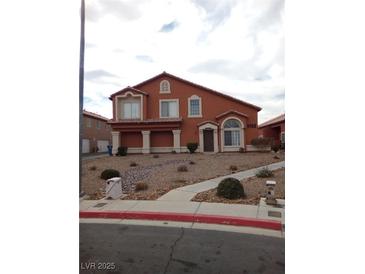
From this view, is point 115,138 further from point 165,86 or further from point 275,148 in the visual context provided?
point 275,148

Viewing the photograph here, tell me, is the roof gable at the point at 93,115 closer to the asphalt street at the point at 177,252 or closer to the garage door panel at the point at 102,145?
the garage door panel at the point at 102,145

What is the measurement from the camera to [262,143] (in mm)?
4461

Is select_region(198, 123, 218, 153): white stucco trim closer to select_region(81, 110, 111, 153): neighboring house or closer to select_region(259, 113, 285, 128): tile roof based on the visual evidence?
select_region(259, 113, 285, 128): tile roof

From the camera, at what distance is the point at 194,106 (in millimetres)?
→ 4414

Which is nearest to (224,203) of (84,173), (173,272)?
(173,272)

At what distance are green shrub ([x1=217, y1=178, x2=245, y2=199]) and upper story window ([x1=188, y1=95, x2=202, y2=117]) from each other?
65.3 inches

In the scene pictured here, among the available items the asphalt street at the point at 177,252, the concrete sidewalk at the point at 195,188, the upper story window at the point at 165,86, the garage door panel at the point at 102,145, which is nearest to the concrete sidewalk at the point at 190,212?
the concrete sidewalk at the point at 195,188

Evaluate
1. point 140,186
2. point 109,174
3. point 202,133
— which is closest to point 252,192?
point 202,133

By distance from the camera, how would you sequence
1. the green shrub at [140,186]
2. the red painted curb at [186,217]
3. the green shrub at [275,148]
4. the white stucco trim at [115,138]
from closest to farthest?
the red painted curb at [186,217] → the green shrub at [275,148] → the white stucco trim at [115,138] → the green shrub at [140,186]

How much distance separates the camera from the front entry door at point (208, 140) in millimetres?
4410

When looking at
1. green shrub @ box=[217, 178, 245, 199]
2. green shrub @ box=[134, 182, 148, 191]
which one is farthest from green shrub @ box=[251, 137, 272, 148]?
green shrub @ box=[134, 182, 148, 191]

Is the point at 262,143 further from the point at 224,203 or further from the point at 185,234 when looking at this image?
the point at 185,234

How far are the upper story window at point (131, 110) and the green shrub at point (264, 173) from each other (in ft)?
9.71

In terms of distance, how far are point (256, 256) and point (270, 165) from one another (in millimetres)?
2105
